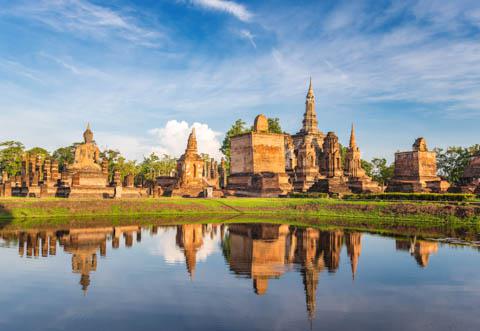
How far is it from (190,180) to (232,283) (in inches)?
1252

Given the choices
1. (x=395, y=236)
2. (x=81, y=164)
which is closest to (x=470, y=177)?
(x=395, y=236)

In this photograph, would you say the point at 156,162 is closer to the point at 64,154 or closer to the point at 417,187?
the point at 64,154

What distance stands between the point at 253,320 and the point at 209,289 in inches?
95.2

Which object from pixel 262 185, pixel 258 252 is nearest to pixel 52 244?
pixel 258 252

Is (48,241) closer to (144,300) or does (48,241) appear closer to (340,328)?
(144,300)

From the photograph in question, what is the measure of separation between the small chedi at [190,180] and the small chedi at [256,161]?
8.69 ft

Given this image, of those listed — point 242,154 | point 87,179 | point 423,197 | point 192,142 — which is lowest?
point 423,197

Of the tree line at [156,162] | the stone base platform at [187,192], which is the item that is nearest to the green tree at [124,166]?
the tree line at [156,162]

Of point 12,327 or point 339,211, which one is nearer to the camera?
point 12,327

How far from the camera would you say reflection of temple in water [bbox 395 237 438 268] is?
15291mm

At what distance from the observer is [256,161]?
43.6m

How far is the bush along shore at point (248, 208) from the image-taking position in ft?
85.4

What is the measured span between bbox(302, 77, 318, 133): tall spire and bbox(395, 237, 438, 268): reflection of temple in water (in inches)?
1925

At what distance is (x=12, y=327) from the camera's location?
7.96 m
